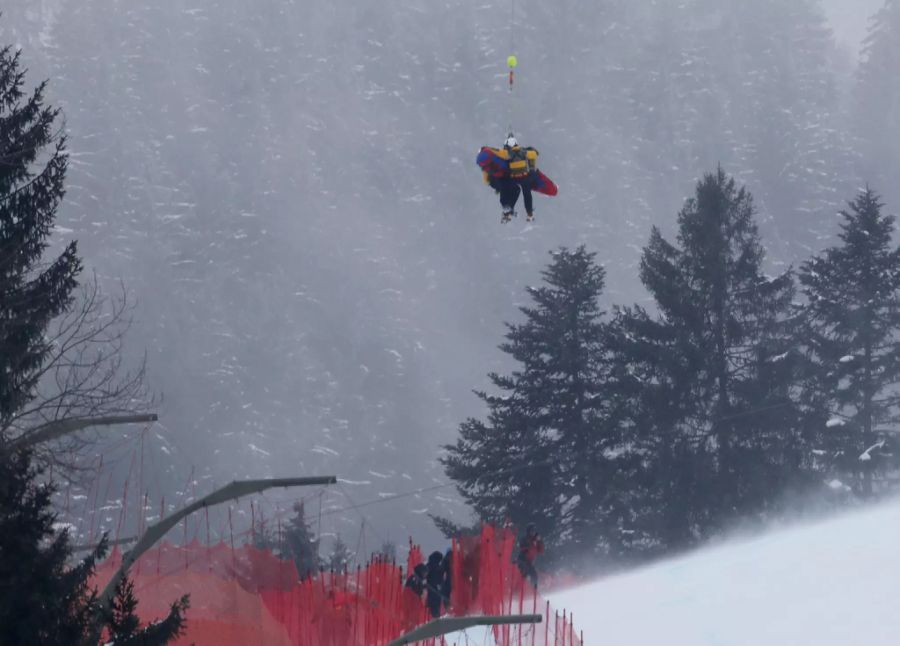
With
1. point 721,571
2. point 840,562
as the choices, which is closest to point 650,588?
point 721,571

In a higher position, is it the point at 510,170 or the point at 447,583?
the point at 510,170

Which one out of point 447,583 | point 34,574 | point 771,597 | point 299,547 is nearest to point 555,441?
point 299,547

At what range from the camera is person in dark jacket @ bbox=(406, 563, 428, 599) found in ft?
76.6

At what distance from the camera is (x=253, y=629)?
1758 cm

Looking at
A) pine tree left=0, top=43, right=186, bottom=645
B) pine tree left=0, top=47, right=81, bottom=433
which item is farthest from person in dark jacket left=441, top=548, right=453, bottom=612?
pine tree left=0, top=47, right=81, bottom=433

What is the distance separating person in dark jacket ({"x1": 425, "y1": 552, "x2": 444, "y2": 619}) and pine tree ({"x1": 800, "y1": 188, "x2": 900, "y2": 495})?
2420 centimetres

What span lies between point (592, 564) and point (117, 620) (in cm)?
2968

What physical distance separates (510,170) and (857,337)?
88.4 feet

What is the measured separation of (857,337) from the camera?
4547 centimetres

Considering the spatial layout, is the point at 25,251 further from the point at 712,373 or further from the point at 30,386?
the point at 712,373

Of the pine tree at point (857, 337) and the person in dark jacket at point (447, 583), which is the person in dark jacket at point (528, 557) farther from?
the pine tree at point (857, 337)

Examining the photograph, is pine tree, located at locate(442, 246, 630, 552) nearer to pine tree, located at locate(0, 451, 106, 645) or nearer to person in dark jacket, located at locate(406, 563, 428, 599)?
person in dark jacket, located at locate(406, 563, 428, 599)

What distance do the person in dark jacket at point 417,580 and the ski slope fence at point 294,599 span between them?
0.42 ft

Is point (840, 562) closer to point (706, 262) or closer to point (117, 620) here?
point (117, 620)
